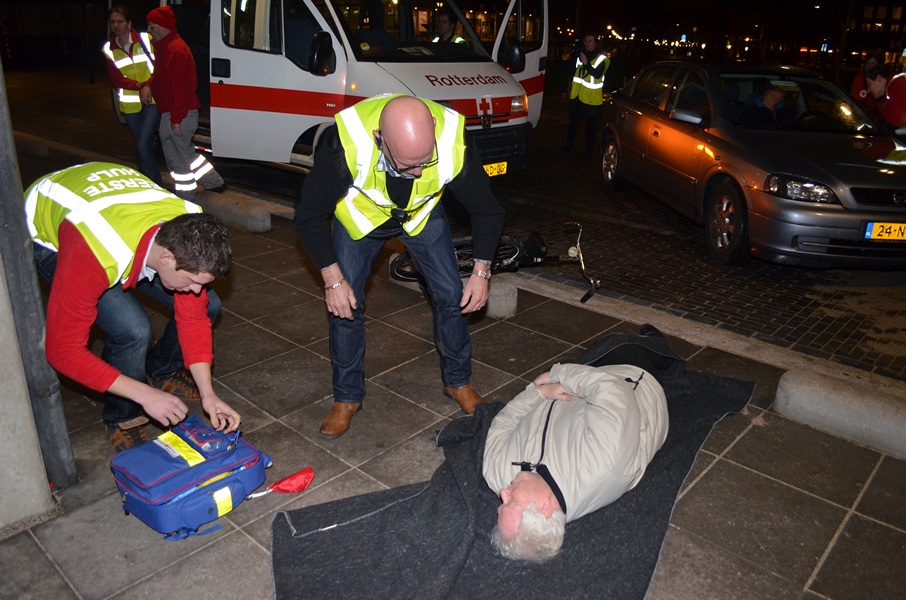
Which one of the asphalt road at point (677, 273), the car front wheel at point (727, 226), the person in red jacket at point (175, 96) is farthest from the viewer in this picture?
the person in red jacket at point (175, 96)

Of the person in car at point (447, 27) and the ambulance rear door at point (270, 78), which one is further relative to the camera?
the person in car at point (447, 27)

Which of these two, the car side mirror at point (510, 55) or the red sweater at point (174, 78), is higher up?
the car side mirror at point (510, 55)

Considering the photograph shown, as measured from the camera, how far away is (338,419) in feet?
12.9

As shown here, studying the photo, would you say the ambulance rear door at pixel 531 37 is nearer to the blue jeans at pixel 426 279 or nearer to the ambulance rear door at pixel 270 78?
the ambulance rear door at pixel 270 78

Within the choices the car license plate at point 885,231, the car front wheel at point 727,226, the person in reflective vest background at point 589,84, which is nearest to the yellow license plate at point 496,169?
the car front wheel at point 727,226

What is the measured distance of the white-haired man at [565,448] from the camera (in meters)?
2.91

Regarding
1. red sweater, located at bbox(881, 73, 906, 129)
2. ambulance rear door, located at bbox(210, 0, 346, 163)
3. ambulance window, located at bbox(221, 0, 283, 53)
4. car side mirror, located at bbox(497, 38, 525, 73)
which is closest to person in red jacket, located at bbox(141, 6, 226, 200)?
ambulance rear door, located at bbox(210, 0, 346, 163)

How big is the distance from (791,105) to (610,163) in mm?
2488

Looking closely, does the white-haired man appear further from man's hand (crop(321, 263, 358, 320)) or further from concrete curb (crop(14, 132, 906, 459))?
concrete curb (crop(14, 132, 906, 459))

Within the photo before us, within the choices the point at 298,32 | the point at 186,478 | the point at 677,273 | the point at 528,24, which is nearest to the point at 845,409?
the point at 677,273

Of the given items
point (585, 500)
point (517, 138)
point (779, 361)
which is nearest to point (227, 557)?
point (585, 500)

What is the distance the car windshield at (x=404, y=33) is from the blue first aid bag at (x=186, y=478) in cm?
546

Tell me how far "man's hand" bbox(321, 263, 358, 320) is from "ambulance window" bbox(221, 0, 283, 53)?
17.7 ft

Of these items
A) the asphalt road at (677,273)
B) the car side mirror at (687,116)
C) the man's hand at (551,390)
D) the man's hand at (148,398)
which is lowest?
the asphalt road at (677,273)
